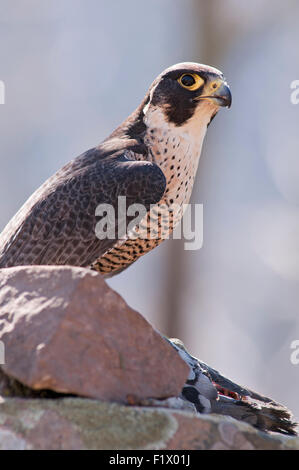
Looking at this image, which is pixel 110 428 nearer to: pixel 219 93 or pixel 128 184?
pixel 128 184

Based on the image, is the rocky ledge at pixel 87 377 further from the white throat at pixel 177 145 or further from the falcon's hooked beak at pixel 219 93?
the falcon's hooked beak at pixel 219 93

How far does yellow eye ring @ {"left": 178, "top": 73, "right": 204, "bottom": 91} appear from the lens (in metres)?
4.70

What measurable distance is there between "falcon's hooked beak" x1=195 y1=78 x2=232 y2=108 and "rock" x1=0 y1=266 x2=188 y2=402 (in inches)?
87.4

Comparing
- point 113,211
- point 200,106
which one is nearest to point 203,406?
point 113,211

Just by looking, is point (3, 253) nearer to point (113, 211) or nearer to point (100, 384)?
point (113, 211)

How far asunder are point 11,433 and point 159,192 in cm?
223

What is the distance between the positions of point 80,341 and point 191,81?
105 inches

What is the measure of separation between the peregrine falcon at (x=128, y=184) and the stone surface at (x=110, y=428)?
1715 millimetres

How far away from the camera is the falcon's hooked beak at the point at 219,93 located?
460cm

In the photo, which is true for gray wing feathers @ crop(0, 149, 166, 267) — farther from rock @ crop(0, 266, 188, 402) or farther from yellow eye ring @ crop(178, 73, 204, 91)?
rock @ crop(0, 266, 188, 402)

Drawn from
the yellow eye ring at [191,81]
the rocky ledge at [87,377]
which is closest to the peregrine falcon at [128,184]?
the yellow eye ring at [191,81]

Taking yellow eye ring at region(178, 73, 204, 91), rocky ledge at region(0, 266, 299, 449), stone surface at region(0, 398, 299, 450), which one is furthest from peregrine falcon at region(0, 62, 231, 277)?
stone surface at region(0, 398, 299, 450)

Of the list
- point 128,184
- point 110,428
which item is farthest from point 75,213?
point 110,428

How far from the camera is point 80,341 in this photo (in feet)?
8.90
